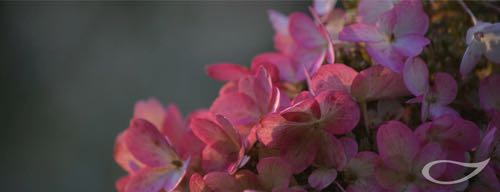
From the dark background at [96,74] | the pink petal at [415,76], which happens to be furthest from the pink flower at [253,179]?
the dark background at [96,74]

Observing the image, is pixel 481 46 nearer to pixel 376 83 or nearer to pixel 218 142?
pixel 376 83

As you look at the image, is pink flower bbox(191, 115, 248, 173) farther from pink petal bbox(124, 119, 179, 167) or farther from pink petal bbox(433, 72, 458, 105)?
pink petal bbox(433, 72, 458, 105)

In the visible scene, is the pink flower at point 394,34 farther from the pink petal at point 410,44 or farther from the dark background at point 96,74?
the dark background at point 96,74

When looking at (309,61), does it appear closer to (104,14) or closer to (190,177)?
(190,177)

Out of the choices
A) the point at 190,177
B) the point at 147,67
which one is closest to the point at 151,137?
the point at 190,177

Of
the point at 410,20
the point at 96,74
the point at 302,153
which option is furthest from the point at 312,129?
the point at 96,74

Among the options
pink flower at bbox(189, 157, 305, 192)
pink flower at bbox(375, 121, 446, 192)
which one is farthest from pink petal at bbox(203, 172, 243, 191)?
pink flower at bbox(375, 121, 446, 192)
